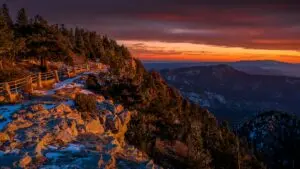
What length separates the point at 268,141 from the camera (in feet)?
503

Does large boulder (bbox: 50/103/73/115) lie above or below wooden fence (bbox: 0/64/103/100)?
below

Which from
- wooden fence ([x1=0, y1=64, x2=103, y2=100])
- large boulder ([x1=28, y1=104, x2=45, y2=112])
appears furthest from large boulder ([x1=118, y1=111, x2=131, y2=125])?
wooden fence ([x1=0, y1=64, x2=103, y2=100])

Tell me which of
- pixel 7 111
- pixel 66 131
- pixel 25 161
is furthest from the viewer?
pixel 7 111

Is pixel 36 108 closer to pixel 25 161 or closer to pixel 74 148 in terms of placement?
pixel 74 148

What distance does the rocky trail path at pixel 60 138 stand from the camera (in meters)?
14.5

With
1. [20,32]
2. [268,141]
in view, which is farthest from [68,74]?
[268,141]

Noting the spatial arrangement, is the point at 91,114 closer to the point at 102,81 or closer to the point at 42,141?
the point at 42,141

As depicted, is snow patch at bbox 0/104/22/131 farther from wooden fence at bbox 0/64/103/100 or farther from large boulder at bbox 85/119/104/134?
large boulder at bbox 85/119/104/134

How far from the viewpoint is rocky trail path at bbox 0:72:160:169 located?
14547mm

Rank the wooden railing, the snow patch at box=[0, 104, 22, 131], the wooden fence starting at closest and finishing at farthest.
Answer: the snow patch at box=[0, 104, 22, 131] → the wooden fence → the wooden railing

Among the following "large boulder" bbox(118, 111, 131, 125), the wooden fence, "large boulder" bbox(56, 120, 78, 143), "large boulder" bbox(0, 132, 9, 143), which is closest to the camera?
"large boulder" bbox(0, 132, 9, 143)

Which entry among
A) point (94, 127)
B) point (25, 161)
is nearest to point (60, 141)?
point (25, 161)

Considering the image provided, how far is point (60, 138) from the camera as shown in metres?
17.0

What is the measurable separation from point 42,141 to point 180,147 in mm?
→ 16298
